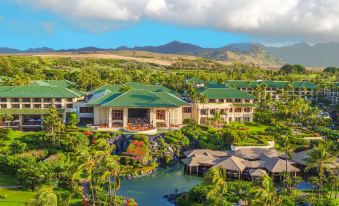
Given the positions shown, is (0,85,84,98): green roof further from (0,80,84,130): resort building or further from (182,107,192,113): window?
(182,107,192,113): window

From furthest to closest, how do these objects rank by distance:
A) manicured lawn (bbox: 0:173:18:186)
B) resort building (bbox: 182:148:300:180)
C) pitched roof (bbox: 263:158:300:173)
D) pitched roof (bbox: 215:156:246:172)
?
pitched roof (bbox: 215:156:246:172)
resort building (bbox: 182:148:300:180)
pitched roof (bbox: 263:158:300:173)
manicured lawn (bbox: 0:173:18:186)

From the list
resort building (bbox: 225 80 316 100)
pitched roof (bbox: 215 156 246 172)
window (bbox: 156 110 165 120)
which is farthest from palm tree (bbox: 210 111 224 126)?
resort building (bbox: 225 80 316 100)

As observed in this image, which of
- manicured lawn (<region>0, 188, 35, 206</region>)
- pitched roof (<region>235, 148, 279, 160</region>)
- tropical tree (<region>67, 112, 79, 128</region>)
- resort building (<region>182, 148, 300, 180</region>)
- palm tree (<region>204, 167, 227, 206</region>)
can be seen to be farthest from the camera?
tropical tree (<region>67, 112, 79, 128</region>)

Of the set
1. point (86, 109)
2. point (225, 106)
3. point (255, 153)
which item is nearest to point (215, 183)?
point (255, 153)

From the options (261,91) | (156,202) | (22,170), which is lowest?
(156,202)

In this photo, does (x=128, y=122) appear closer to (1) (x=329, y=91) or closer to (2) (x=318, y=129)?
(2) (x=318, y=129)

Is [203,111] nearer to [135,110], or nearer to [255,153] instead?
[135,110]

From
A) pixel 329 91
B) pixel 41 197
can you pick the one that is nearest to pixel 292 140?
pixel 41 197
